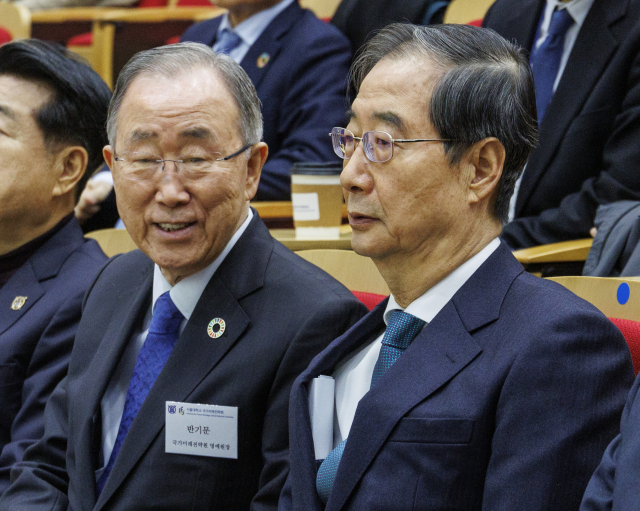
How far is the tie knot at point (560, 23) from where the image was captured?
8.04ft

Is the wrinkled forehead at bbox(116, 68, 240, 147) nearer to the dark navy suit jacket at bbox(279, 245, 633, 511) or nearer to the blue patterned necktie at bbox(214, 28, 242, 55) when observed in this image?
the dark navy suit jacket at bbox(279, 245, 633, 511)

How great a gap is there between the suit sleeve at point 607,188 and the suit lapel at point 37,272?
120 centimetres

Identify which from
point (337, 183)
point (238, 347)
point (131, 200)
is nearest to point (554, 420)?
point (238, 347)

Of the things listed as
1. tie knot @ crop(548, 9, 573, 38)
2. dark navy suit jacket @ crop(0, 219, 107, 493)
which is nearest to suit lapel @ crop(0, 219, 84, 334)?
dark navy suit jacket @ crop(0, 219, 107, 493)

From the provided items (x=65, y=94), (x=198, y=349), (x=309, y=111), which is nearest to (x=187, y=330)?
(x=198, y=349)

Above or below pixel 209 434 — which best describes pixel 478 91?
above

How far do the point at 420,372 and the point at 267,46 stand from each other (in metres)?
2.09

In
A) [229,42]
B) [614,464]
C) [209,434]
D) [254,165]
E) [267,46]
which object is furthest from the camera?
[229,42]

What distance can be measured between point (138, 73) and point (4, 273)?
0.70m

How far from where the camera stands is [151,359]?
1475 millimetres

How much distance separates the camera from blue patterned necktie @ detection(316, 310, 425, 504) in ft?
3.85

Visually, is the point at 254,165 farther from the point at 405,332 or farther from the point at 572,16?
the point at 572,16

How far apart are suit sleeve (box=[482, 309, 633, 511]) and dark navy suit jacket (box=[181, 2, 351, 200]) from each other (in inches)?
67.8

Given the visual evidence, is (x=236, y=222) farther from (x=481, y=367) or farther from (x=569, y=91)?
(x=569, y=91)
